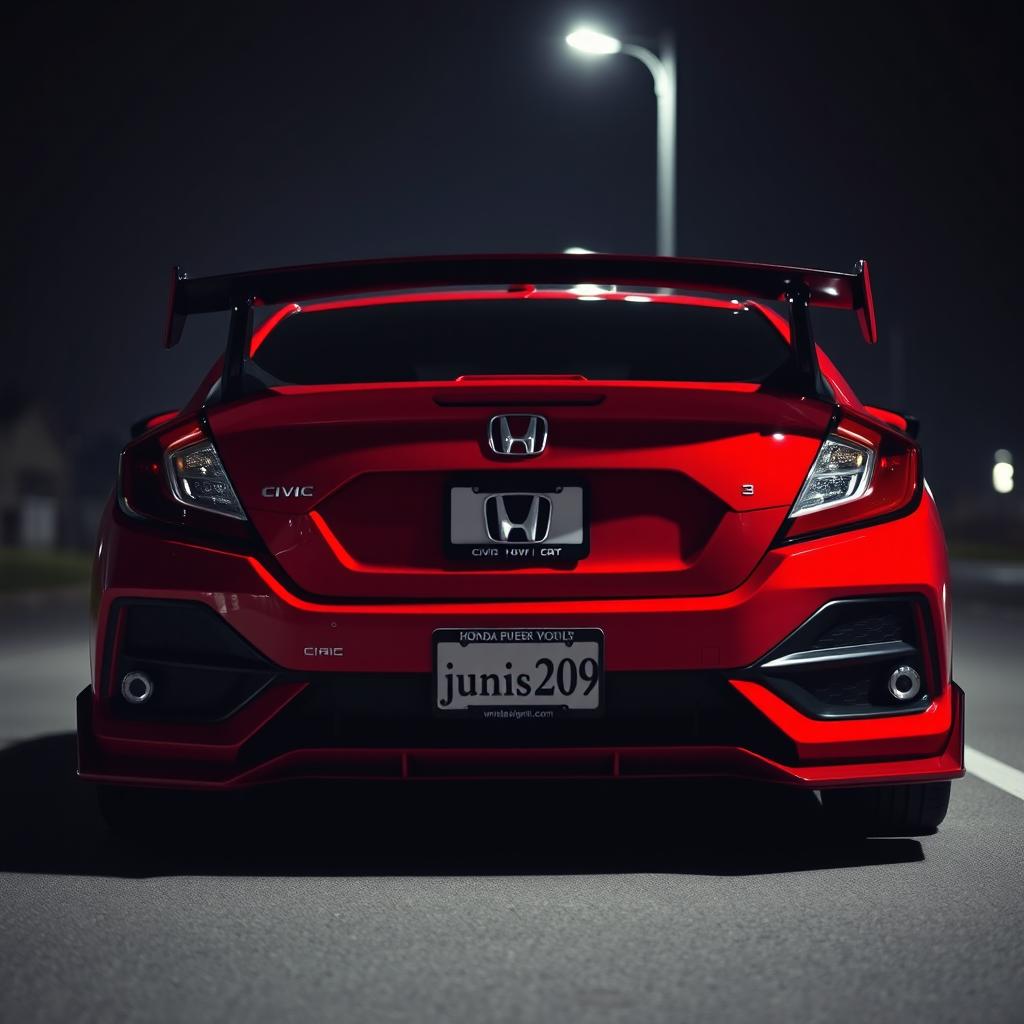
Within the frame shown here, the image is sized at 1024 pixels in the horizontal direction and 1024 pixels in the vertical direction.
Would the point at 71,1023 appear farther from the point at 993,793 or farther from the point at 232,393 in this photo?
the point at 993,793

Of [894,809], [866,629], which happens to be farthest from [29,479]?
[866,629]

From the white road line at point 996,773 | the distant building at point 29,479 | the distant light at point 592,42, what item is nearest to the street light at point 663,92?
the distant light at point 592,42

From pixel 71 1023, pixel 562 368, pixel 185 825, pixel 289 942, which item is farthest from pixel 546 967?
pixel 562 368

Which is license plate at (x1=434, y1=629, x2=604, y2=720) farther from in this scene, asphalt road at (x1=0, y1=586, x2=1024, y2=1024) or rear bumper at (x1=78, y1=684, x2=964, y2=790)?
asphalt road at (x1=0, y1=586, x2=1024, y2=1024)

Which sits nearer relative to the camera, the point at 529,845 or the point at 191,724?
the point at 191,724

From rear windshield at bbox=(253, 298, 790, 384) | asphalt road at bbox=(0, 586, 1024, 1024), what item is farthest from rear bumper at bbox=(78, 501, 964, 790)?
rear windshield at bbox=(253, 298, 790, 384)

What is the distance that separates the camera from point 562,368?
5387mm

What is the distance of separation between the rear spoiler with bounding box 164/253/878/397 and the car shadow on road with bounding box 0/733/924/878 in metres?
1.29

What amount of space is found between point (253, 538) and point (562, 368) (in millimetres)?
1548

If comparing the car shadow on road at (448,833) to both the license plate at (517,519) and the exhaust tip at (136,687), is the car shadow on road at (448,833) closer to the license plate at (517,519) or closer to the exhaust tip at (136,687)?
the exhaust tip at (136,687)

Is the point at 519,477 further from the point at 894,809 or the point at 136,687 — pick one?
the point at 894,809

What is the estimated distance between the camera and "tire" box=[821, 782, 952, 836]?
4645 mm

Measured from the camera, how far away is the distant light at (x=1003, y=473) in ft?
288

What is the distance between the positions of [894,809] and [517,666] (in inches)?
50.8
